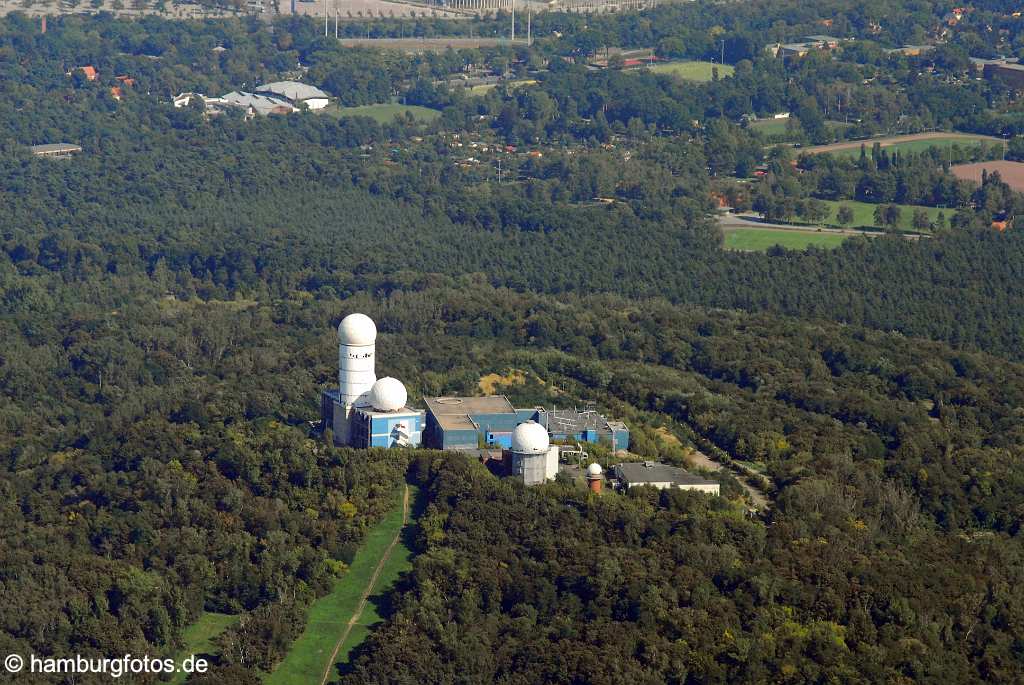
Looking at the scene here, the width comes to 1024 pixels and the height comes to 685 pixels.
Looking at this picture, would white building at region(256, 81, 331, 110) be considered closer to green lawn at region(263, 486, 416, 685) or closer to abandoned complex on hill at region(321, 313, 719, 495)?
abandoned complex on hill at region(321, 313, 719, 495)

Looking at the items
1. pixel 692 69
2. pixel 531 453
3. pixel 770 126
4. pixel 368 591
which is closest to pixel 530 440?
pixel 531 453

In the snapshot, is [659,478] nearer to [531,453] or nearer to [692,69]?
[531,453]

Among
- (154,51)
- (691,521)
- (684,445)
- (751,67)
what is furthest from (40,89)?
(691,521)

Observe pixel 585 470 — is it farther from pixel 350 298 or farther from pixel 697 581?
pixel 350 298

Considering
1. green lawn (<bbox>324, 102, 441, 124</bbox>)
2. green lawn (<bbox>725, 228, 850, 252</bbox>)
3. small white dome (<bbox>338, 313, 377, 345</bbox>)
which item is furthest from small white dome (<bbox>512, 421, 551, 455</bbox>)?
green lawn (<bbox>324, 102, 441, 124</bbox>)

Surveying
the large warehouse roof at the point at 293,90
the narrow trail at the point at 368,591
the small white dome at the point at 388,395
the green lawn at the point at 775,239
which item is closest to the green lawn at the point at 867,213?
the green lawn at the point at 775,239

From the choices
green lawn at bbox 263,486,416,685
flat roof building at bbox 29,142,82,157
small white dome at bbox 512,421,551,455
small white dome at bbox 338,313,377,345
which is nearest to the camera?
green lawn at bbox 263,486,416,685

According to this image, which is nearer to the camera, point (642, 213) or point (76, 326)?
point (76, 326)
